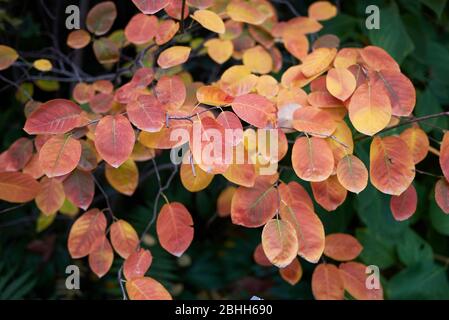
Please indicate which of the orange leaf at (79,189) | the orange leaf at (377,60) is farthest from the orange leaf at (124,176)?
the orange leaf at (377,60)

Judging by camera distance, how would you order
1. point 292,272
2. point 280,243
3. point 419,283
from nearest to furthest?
point 280,243, point 292,272, point 419,283

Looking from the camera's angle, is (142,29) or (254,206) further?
(142,29)

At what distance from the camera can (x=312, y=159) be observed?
801 millimetres

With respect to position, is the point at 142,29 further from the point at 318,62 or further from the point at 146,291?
the point at 146,291

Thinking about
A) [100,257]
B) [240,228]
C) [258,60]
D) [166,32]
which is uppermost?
[166,32]

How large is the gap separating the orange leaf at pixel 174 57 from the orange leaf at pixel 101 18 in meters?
0.25

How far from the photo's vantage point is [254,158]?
819 mm

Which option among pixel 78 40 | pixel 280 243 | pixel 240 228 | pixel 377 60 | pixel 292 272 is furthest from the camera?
pixel 240 228

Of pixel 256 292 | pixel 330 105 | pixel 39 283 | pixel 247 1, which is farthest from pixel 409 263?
pixel 39 283

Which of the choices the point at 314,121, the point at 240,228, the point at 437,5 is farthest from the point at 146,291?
the point at 240,228

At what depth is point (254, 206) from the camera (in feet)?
2.77

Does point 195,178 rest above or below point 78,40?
below

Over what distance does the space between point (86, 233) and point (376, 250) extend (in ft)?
2.40

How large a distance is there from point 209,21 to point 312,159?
32 cm
